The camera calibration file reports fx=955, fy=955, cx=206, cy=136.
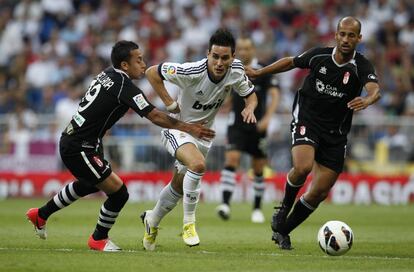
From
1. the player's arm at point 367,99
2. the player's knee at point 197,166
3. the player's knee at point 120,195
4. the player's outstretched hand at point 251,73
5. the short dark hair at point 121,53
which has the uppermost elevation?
the short dark hair at point 121,53

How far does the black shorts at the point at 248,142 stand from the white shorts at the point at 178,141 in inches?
214

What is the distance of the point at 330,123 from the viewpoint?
11.2m

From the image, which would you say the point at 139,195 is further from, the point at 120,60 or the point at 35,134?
the point at 120,60

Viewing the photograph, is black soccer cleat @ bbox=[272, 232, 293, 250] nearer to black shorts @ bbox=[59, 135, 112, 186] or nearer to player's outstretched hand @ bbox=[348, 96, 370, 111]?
player's outstretched hand @ bbox=[348, 96, 370, 111]

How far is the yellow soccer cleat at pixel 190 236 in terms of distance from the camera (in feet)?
34.5

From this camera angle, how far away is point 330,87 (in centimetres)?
1117

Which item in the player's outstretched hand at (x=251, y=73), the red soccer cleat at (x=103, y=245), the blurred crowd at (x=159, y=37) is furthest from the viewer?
the blurred crowd at (x=159, y=37)

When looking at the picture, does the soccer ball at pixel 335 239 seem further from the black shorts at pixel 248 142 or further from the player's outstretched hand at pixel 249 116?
the black shorts at pixel 248 142

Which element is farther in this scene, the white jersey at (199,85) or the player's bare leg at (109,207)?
the white jersey at (199,85)

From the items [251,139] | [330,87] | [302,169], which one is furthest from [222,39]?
[251,139]

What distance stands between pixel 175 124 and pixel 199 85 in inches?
32.2

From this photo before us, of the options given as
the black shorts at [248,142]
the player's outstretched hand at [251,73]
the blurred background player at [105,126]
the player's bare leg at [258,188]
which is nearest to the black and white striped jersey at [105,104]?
the blurred background player at [105,126]

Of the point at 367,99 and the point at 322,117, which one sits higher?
the point at 367,99

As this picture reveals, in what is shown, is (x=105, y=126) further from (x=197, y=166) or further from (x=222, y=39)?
(x=222, y=39)
